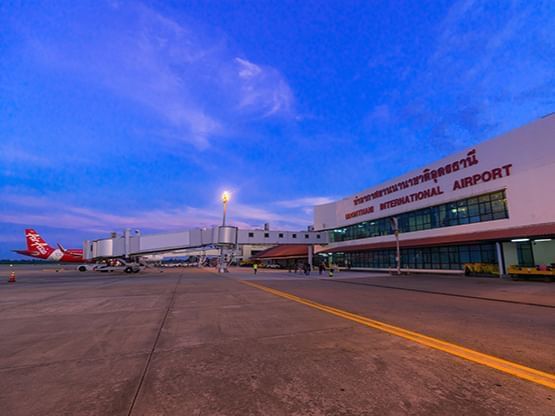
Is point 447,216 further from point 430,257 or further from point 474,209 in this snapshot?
point 430,257

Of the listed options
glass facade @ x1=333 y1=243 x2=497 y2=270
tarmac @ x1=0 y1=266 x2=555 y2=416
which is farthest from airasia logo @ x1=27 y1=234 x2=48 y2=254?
tarmac @ x1=0 y1=266 x2=555 y2=416

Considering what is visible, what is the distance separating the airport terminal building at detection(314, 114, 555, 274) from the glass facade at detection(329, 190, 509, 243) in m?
0.09

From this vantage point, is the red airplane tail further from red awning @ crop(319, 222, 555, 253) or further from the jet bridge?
red awning @ crop(319, 222, 555, 253)

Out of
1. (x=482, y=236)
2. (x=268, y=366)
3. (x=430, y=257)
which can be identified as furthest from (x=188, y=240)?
(x=268, y=366)

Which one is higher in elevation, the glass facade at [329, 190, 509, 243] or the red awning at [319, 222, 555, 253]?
the glass facade at [329, 190, 509, 243]

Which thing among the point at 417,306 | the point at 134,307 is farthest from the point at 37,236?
the point at 417,306

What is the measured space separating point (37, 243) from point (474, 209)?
75.5m

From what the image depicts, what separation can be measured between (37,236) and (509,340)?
76716mm

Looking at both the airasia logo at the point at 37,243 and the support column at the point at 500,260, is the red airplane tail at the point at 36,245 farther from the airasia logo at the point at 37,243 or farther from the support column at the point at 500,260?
the support column at the point at 500,260

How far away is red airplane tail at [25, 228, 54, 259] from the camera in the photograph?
59.9m

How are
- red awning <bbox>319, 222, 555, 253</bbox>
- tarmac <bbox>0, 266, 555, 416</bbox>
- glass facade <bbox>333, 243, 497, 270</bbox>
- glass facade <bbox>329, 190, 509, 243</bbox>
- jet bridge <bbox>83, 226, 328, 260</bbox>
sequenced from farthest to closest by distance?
jet bridge <bbox>83, 226, 328, 260</bbox>
glass facade <bbox>333, 243, 497, 270</bbox>
glass facade <bbox>329, 190, 509, 243</bbox>
red awning <bbox>319, 222, 555, 253</bbox>
tarmac <bbox>0, 266, 555, 416</bbox>

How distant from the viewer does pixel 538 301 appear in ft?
37.7

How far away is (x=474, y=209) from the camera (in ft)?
95.2

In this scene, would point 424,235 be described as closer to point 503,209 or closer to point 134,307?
point 503,209
